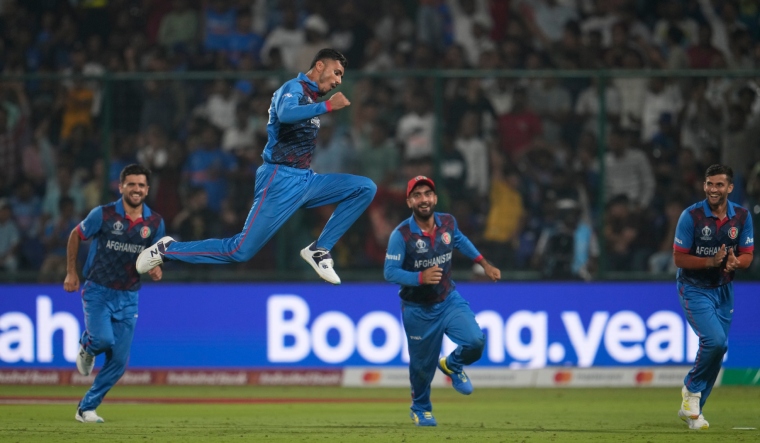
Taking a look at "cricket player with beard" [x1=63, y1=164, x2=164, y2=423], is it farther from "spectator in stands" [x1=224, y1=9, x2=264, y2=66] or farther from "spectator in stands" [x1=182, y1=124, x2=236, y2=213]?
"spectator in stands" [x1=224, y1=9, x2=264, y2=66]

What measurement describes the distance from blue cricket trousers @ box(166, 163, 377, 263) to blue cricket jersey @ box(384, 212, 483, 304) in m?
0.99

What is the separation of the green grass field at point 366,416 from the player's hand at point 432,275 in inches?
52.6

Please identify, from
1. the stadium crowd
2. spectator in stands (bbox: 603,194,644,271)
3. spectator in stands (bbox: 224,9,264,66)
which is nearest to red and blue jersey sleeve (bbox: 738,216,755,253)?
the stadium crowd

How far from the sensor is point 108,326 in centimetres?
1066

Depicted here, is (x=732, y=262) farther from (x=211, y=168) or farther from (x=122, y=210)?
(x=211, y=168)

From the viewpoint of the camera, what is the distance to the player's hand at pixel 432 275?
1012 cm

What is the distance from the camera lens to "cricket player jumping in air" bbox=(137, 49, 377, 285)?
943cm

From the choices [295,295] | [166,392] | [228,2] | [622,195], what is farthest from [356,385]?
[228,2]

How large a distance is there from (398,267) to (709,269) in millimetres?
2880

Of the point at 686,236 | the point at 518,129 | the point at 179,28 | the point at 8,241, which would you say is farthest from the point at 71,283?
the point at 179,28

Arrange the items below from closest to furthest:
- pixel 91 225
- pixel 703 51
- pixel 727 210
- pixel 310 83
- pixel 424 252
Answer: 1. pixel 310 83
2. pixel 727 210
3. pixel 424 252
4. pixel 91 225
5. pixel 703 51

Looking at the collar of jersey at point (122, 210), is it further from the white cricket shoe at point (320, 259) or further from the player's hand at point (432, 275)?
the player's hand at point (432, 275)

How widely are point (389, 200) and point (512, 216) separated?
168cm

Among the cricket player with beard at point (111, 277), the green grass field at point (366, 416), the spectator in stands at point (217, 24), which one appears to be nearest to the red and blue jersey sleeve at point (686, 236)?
the green grass field at point (366, 416)
